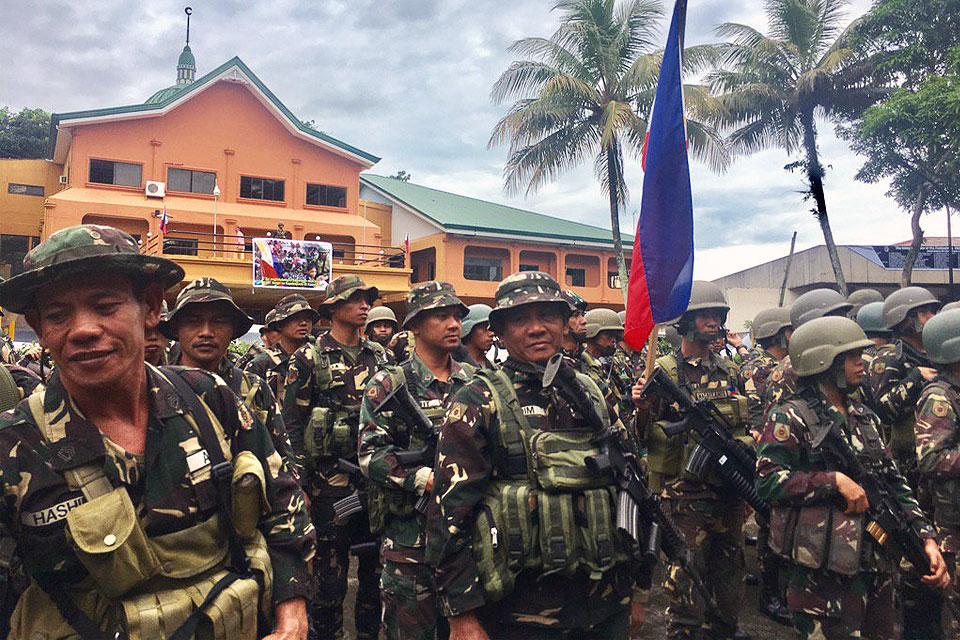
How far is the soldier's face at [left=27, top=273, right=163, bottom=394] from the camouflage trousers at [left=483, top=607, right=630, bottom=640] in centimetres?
176

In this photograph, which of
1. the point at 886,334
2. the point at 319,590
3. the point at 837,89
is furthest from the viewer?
the point at 837,89

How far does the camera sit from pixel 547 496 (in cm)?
271

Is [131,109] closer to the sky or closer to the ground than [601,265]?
closer to the sky

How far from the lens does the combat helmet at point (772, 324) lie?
7477 millimetres

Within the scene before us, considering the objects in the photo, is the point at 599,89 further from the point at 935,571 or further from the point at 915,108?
the point at 935,571

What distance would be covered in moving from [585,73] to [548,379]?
21.9m

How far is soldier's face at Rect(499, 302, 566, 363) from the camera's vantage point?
3062 millimetres

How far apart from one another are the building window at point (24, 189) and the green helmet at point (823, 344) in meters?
31.4

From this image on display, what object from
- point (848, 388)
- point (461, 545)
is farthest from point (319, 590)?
point (848, 388)

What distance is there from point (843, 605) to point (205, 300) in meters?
3.78

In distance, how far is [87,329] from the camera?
6.02 feet

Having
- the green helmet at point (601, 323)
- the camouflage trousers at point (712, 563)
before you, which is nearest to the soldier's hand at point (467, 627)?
the camouflage trousers at point (712, 563)

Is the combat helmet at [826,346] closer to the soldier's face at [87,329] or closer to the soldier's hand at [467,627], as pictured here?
the soldier's hand at [467,627]

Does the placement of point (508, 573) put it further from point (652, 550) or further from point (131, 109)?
point (131, 109)
